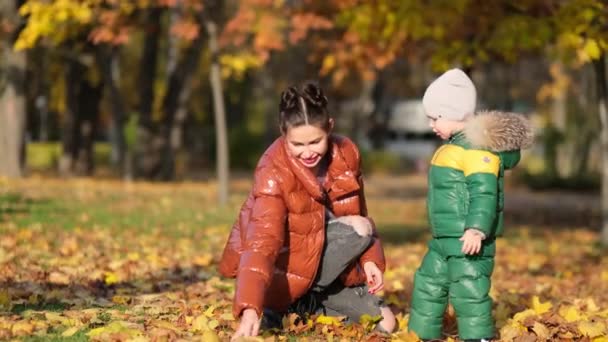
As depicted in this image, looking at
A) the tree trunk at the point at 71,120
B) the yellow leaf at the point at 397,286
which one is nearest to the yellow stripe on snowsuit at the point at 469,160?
the yellow leaf at the point at 397,286

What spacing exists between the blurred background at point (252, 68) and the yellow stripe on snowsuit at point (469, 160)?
509cm

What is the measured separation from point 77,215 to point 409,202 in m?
10.9

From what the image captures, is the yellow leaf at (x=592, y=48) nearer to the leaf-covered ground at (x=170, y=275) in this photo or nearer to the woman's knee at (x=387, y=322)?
the leaf-covered ground at (x=170, y=275)

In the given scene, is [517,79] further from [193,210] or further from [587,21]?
[587,21]

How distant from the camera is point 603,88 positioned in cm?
1193

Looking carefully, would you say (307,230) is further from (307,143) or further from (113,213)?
(113,213)

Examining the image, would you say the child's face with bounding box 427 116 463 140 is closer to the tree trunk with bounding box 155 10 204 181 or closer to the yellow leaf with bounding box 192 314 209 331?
the yellow leaf with bounding box 192 314 209 331

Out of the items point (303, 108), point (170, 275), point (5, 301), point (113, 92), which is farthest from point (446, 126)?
point (113, 92)

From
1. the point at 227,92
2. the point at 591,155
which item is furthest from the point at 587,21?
the point at 227,92

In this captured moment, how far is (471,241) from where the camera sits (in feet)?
16.3

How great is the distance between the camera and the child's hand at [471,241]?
4.96 metres

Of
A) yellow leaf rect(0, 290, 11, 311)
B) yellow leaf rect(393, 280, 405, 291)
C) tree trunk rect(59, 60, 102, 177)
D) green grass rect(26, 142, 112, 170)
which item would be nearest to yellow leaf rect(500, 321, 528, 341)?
yellow leaf rect(393, 280, 405, 291)

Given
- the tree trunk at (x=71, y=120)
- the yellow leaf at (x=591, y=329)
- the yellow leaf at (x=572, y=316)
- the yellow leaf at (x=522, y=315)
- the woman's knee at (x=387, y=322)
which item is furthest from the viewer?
the tree trunk at (x=71, y=120)

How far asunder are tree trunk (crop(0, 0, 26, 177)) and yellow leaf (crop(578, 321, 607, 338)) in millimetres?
16368
